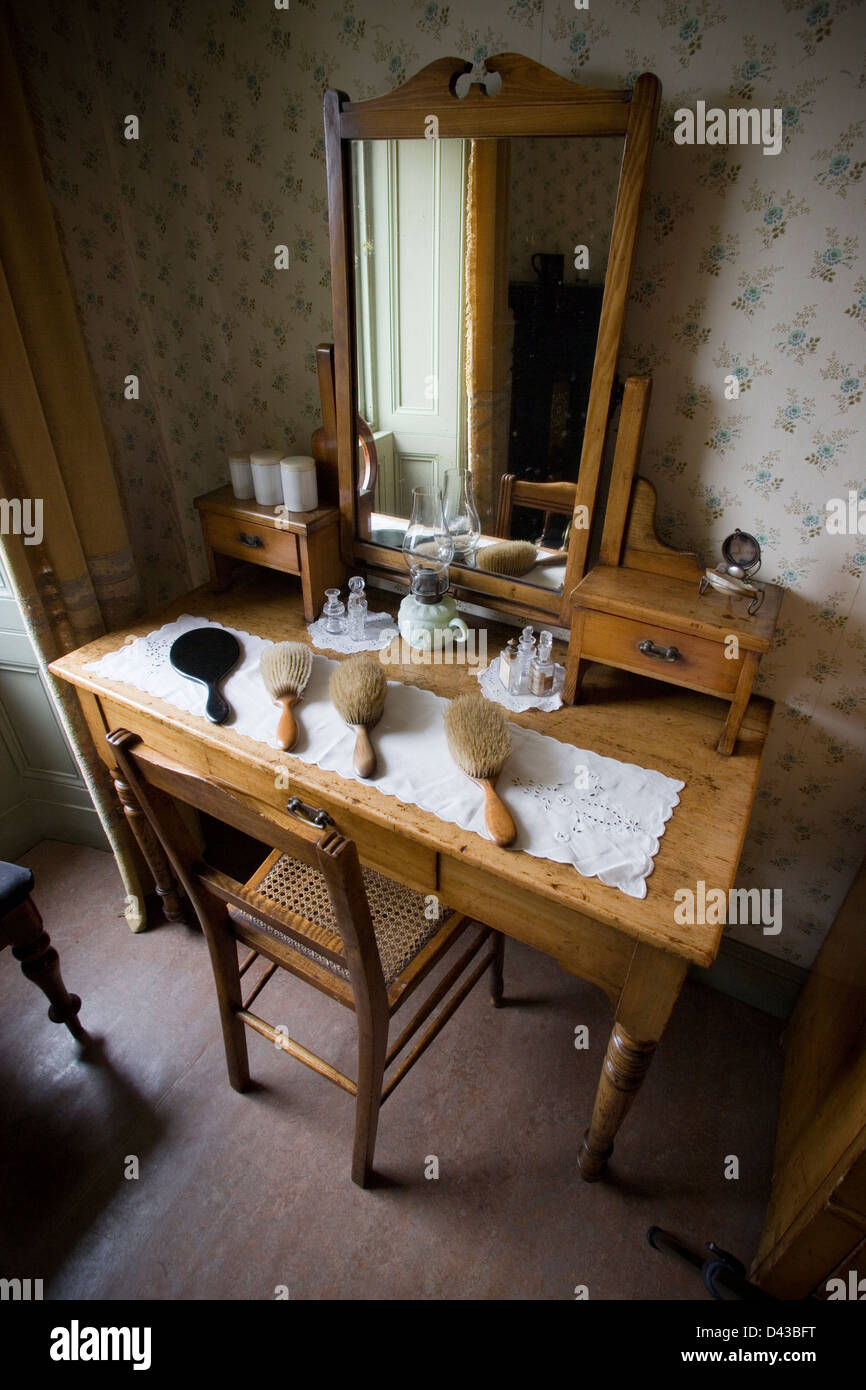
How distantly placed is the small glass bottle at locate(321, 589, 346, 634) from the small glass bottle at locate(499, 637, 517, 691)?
0.37 metres

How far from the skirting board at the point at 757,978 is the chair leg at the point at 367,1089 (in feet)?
2.70

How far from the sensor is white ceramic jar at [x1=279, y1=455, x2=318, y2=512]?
1438 millimetres

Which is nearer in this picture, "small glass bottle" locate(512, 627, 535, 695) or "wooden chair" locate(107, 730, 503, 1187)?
"wooden chair" locate(107, 730, 503, 1187)

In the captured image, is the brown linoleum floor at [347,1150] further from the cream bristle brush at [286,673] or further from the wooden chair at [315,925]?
the cream bristle brush at [286,673]

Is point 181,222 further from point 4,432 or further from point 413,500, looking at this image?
point 413,500

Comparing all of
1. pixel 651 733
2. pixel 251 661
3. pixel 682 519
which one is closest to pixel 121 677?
pixel 251 661

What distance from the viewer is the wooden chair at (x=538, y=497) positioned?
4.10 feet

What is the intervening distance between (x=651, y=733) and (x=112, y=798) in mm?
1275

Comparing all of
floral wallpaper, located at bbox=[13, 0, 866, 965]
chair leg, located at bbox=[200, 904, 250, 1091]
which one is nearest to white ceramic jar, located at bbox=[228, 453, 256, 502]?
floral wallpaper, located at bbox=[13, 0, 866, 965]

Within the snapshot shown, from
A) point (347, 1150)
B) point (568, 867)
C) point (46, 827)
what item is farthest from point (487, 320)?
point (46, 827)

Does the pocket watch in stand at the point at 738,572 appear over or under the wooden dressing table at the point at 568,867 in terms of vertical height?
over

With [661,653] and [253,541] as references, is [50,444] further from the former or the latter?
[661,653]

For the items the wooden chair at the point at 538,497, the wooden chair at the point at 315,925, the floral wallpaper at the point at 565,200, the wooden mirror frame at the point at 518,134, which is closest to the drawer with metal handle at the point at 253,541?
A: the wooden mirror frame at the point at 518,134

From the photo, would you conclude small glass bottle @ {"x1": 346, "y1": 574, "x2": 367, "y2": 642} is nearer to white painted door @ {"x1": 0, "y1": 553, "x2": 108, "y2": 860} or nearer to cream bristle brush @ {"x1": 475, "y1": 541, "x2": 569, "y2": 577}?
cream bristle brush @ {"x1": 475, "y1": 541, "x2": 569, "y2": 577}
